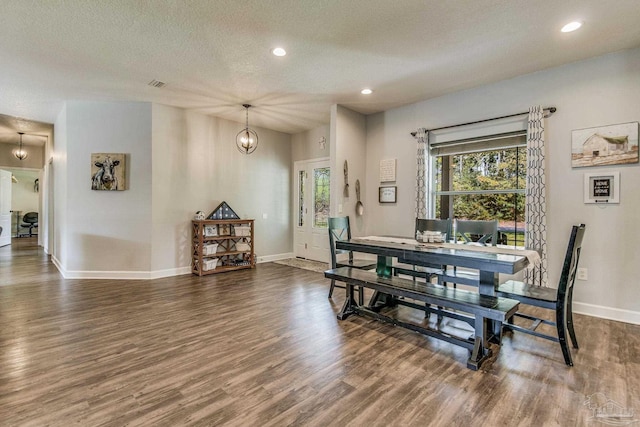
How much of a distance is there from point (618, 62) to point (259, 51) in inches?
150

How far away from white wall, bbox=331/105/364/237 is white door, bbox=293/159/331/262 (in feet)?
3.70

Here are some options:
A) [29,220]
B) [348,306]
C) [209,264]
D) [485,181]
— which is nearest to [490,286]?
[348,306]

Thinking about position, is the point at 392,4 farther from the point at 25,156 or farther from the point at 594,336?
the point at 25,156

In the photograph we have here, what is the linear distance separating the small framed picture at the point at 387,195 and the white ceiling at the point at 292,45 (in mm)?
1408

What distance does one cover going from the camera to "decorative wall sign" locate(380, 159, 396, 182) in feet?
16.7

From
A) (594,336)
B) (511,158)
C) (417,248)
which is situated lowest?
(594,336)

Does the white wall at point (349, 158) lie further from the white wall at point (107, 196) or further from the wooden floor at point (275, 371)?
the white wall at point (107, 196)

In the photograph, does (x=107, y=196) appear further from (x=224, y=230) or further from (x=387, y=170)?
(x=387, y=170)

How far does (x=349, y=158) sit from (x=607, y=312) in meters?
3.76

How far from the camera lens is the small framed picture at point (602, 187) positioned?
329 cm

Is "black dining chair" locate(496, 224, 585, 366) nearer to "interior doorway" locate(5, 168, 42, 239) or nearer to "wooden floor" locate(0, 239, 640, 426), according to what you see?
"wooden floor" locate(0, 239, 640, 426)

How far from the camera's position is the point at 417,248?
2.95m

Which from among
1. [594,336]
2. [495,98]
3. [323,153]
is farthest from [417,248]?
[323,153]

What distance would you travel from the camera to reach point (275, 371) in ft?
7.29
